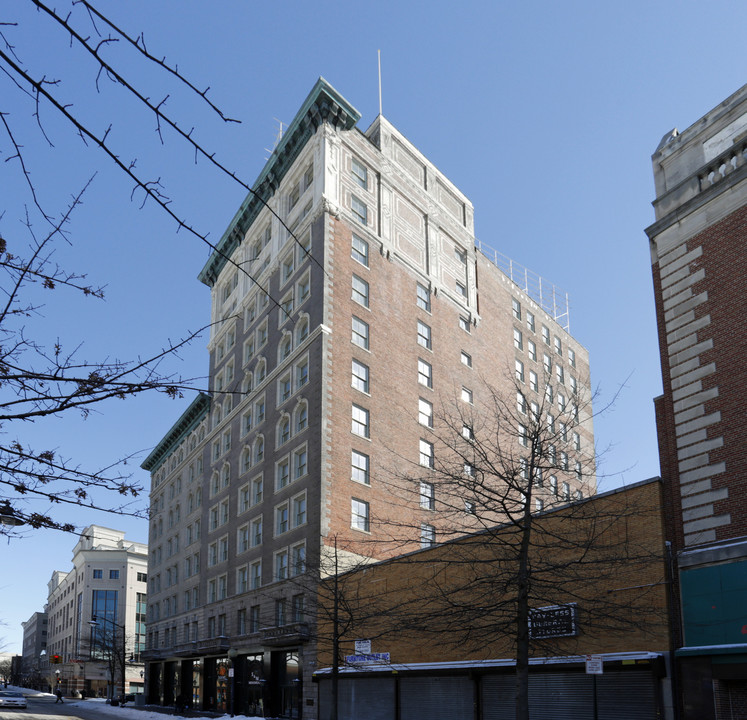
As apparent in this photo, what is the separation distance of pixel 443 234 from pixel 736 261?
129 feet

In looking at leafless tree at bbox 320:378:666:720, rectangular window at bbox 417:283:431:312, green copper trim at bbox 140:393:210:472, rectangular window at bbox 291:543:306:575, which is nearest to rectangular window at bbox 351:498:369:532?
rectangular window at bbox 291:543:306:575

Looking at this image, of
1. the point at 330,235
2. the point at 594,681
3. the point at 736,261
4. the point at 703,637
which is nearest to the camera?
the point at 703,637

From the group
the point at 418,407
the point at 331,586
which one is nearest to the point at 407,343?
the point at 418,407

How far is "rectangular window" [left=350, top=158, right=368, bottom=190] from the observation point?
5457cm

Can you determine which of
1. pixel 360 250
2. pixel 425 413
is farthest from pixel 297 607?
pixel 360 250

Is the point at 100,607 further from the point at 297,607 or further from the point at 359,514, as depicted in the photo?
the point at 359,514

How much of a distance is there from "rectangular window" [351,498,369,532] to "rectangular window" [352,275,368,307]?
1255cm

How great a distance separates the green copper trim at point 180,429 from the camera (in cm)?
7044

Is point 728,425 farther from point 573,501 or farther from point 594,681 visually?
point 594,681

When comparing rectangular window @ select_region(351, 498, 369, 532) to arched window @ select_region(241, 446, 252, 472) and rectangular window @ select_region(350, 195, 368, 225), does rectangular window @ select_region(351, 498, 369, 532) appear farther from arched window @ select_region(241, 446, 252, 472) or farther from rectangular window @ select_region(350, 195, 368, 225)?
rectangular window @ select_region(350, 195, 368, 225)

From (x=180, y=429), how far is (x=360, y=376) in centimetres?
3433

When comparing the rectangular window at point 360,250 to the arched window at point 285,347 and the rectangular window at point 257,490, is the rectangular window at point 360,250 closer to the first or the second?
the arched window at point 285,347

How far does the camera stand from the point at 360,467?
153 feet

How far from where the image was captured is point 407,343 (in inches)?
2079
